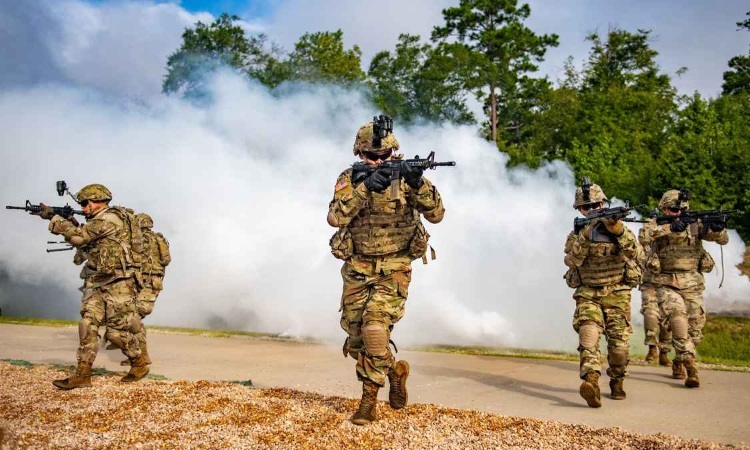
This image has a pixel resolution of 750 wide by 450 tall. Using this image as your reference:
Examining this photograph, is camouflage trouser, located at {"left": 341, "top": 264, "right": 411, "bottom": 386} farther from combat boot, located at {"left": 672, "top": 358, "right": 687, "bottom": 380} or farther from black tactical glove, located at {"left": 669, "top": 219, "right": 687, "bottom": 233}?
black tactical glove, located at {"left": 669, "top": 219, "right": 687, "bottom": 233}

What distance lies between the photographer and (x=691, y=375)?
9.52m

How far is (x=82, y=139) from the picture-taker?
2389 centimetres

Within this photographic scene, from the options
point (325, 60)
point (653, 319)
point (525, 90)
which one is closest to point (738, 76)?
point (525, 90)

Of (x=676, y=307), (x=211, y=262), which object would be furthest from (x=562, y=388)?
(x=211, y=262)

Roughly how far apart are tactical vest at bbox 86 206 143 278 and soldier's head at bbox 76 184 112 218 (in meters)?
0.14

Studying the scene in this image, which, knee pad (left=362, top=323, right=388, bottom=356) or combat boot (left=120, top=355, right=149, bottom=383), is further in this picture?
combat boot (left=120, top=355, right=149, bottom=383)

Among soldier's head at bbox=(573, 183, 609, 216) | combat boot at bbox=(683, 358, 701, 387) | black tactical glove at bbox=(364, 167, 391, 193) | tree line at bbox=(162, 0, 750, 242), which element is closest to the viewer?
black tactical glove at bbox=(364, 167, 391, 193)

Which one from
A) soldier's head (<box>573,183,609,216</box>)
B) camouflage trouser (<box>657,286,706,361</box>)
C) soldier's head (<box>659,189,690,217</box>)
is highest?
soldier's head (<box>659,189,690,217</box>)

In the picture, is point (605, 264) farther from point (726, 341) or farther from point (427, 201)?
point (726, 341)

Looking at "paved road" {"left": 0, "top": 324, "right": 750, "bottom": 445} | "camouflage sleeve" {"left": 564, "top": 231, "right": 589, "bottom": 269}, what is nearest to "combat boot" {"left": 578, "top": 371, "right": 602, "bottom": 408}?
"paved road" {"left": 0, "top": 324, "right": 750, "bottom": 445}

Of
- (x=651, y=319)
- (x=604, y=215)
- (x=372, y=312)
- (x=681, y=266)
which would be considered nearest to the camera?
(x=372, y=312)

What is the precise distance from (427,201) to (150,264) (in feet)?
19.6

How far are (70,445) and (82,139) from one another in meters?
19.5

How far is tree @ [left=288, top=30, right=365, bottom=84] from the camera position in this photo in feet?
102
